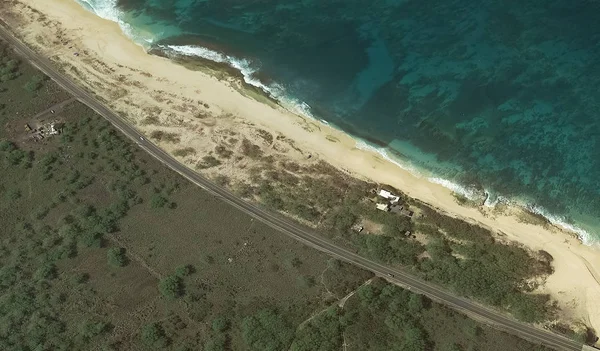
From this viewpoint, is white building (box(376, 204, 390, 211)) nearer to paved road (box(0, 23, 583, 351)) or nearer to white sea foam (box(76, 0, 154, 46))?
paved road (box(0, 23, 583, 351))

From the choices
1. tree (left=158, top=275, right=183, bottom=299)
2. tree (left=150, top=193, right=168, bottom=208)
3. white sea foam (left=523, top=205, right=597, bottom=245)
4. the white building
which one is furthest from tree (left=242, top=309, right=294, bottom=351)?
white sea foam (left=523, top=205, right=597, bottom=245)

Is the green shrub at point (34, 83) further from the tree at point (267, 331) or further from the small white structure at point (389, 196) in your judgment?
the small white structure at point (389, 196)

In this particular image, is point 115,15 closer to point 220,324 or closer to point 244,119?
point 244,119

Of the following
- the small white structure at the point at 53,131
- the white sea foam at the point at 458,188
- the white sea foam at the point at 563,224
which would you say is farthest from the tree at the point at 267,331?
the small white structure at the point at 53,131

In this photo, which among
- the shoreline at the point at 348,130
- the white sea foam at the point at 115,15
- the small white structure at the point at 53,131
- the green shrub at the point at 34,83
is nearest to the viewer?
the shoreline at the point at 348,130

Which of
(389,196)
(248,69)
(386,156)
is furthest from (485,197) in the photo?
(248,69)
